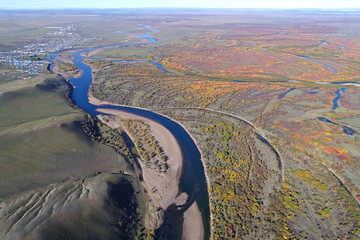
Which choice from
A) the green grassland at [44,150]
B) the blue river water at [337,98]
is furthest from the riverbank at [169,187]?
the blue river water at [337,98]

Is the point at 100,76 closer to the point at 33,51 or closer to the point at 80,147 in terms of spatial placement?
the point at 80,147

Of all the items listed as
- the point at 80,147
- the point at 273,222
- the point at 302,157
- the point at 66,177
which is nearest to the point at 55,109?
the point at 80,147

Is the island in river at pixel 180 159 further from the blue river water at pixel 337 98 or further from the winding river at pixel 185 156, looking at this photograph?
the blue river water at pixel 337 98

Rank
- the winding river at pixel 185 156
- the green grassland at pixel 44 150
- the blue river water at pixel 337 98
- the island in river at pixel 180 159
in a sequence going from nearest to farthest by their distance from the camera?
1. the island in river at pixel 180 159
2. the winding river at pixel 185 156
3. the green grassland at pixel 44 150
4. the blue river water at pixel 337 98

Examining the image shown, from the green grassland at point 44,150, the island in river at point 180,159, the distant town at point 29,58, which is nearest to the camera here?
the island in river at point 180,159

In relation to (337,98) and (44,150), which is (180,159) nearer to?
(44,150)

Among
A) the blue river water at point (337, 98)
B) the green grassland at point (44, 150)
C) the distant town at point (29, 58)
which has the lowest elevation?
the green grassland at point (44, 150)

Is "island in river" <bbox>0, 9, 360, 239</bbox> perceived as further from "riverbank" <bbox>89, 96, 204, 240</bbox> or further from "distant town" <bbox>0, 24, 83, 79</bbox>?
"distant town" <bbox>0, 24, 83, 79</bbox>

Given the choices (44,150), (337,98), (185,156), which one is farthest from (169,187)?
(337,98)

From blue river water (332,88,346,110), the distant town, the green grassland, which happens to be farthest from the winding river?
blue river water (332,88,346,110)
